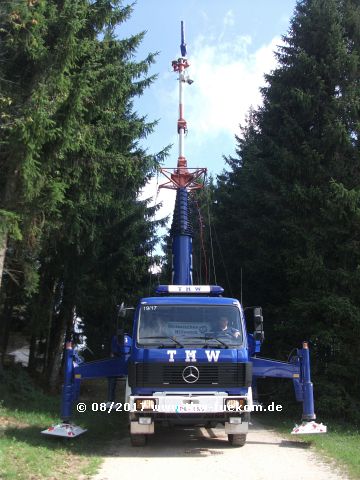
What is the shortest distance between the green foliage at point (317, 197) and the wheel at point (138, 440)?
572 cm

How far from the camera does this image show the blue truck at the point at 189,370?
9.40 metres

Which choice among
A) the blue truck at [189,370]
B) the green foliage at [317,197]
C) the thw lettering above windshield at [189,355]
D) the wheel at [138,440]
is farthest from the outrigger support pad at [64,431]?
the green foliage at [317,197]

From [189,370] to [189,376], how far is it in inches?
4.1

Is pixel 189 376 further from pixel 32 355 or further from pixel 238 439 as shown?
pixel 32 355

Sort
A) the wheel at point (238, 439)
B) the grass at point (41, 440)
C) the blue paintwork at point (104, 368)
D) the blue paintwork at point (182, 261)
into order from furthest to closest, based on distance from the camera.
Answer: the blue paintwork at point (182, 261), the blue paintwork at point (104, 368), the wheel at point (238, 439), the grass at point (41, 440)

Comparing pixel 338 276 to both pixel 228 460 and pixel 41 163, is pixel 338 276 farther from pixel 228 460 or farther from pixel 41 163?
pixel 41 163

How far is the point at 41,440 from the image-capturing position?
1004 cm

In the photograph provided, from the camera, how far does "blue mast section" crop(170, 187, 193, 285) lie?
1424 centimetres

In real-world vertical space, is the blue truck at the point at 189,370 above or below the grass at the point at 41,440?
above

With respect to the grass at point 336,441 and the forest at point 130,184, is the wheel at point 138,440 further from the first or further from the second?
the forest at point 130,184

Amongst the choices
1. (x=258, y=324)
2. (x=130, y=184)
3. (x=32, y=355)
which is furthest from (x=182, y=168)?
(x=32, y=355)

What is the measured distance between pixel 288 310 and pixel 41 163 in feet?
30.1

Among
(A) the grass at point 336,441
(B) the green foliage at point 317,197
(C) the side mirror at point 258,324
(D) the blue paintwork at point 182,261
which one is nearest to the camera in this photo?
(A) the grass at point 336,441

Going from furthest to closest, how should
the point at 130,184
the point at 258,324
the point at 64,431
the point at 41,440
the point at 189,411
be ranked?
the point at 130,184 → the point at 258,324 → the point at 64,431 → the point at 41,440 → the point at 189,411
